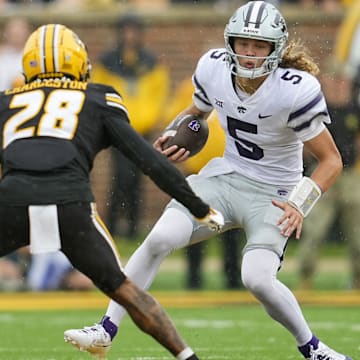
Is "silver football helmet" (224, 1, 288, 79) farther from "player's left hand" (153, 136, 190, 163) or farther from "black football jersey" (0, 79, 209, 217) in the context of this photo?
"black football jersey" (0, 79, 209, 217)

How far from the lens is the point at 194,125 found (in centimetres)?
598

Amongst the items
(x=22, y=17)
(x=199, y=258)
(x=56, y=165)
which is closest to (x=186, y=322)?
(x=199, y=258)

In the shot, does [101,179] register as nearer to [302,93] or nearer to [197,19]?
[197,19]

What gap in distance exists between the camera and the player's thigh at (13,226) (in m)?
4.94

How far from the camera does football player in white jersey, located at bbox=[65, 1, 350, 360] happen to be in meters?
5.58

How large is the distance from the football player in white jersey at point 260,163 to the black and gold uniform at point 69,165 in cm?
56

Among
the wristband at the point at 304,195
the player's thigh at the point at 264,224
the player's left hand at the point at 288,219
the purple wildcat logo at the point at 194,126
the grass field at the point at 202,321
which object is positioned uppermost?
the purple wildcat logo at the point at 194,126

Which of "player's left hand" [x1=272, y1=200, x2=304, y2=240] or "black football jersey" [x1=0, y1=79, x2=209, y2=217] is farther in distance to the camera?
"player's left hand" [x1=272, y1=200, x2=304, y2=240]

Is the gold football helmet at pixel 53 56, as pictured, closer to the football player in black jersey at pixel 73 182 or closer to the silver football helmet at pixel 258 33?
the football player in black jersey at pixel 73 182

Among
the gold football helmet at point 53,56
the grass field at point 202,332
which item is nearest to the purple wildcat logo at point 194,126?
the gold football helmet at point 53,56

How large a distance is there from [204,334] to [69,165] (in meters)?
2.52

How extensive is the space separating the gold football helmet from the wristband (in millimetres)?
1021

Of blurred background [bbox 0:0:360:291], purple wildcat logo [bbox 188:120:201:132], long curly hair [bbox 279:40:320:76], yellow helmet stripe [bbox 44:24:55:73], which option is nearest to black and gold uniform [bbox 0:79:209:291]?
yellow helmet stripe [bbox 44:24:55:73]

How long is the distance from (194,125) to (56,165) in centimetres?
117
